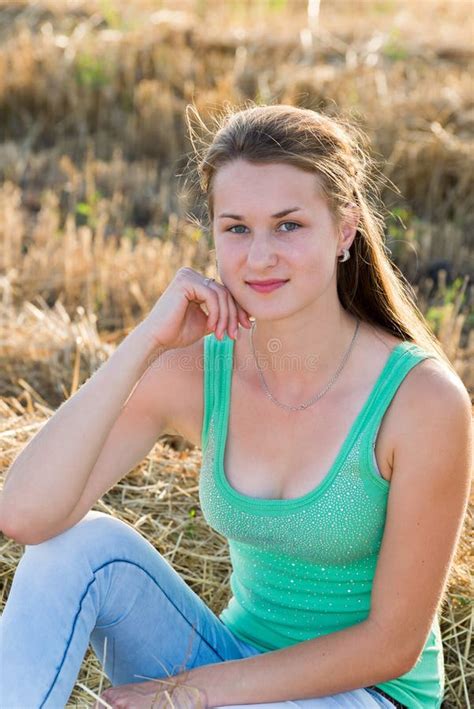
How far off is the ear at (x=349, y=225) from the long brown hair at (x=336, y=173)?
1 centimetres

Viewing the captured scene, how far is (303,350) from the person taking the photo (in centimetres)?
259

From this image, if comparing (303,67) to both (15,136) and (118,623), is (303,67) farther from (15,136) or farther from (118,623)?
A: (118,623)

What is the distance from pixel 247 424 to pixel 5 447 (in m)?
1.25

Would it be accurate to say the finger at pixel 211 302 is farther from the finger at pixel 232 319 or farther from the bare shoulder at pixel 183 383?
the bare shoulder at pixel 183 383

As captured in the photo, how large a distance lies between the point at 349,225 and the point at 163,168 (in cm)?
545

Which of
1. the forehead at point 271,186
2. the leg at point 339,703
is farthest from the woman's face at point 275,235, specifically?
the leg at point 339,703

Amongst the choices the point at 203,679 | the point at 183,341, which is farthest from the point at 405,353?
the point at 203,679

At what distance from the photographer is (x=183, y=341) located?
2.69 metres

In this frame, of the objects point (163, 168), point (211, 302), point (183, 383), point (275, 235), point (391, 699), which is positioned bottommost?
point (391, 699)

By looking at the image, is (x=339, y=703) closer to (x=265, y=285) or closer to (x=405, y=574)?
(x=405, y=574)

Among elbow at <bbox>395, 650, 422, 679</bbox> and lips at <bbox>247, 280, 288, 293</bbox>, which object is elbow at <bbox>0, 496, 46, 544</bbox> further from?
elbow at <bbox>395, 650, 422, 679</bbox>

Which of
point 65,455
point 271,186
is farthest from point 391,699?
point 271,186

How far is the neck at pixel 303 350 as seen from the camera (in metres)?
2.56

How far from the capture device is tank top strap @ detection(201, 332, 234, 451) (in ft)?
8.73
